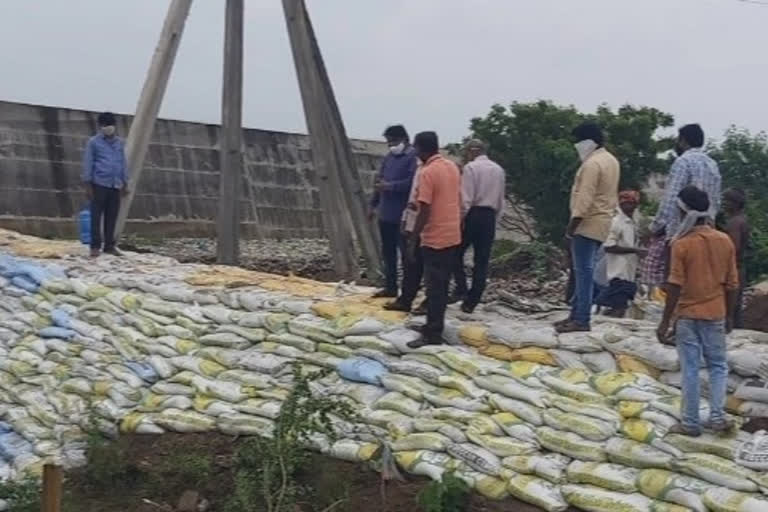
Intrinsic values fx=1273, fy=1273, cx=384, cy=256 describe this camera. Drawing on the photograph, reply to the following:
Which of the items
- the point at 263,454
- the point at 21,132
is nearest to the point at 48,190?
the point at 21,132

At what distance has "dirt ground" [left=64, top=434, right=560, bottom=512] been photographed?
211 inches

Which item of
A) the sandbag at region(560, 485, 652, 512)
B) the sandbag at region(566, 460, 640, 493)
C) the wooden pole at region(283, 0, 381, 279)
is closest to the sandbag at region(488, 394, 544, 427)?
the sandbag at region(566, 460, 640, 493)

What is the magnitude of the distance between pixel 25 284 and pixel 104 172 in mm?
1085

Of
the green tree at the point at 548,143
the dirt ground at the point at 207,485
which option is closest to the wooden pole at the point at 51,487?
the dirt ground at the point at 207,485

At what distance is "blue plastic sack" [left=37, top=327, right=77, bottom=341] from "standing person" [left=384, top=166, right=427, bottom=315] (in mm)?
2255

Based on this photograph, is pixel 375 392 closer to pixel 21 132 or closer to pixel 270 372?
pixel 270 372

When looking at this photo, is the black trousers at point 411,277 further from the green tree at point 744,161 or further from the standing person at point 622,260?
the green tree at point 744,161

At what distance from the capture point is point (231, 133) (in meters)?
11.4

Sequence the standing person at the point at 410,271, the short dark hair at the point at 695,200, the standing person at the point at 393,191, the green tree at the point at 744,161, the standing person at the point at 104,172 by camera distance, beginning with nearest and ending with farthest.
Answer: the short dark hair at the point at 695,200 → the standing person at the point at 410,271 → the standing person at the point at 393,191 → the standing person at the point at 104,172 → the green tree at the point at 744,161

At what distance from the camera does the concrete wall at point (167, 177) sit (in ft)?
54.3

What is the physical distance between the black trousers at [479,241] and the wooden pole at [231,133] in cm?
458

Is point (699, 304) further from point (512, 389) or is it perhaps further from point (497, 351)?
point (497, 351)

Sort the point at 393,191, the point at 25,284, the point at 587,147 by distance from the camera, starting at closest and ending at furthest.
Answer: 1. the point at 587,147
2. the point at 393,191
3. the point at 25,284

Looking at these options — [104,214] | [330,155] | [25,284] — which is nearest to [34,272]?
[25,284]
